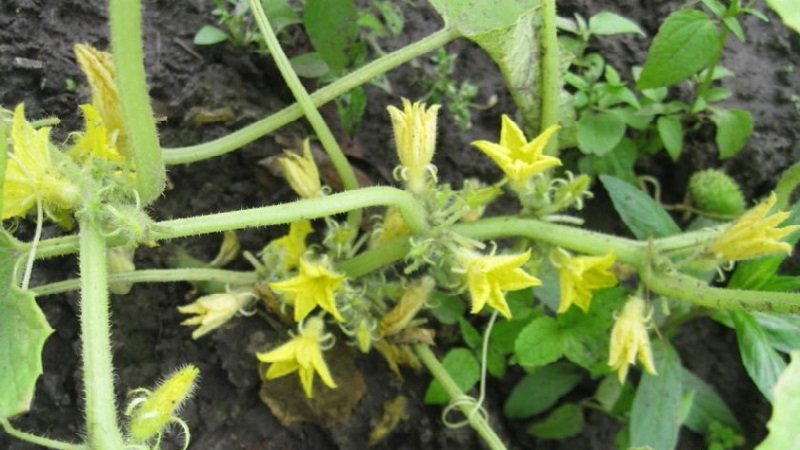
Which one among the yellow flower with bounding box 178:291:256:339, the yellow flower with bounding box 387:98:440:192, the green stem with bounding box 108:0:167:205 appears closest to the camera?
the green stem with bounding box 108:0:167:205

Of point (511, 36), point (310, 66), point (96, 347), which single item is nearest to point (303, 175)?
point (310, 66)

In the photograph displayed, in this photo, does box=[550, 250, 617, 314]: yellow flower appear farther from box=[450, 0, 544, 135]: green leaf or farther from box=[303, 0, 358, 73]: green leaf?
box=[303, 0, 358, 73]: green leaf

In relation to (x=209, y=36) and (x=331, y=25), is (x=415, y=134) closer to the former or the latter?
(x=331, y=25)

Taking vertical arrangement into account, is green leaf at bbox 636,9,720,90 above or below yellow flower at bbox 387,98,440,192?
above

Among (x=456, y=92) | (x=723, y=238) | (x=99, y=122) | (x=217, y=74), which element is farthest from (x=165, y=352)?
(x=723, y=238)

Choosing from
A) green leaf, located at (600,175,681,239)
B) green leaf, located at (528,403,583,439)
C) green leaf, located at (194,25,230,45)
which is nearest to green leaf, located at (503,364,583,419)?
green leaf, located at (528,403,583,439)
